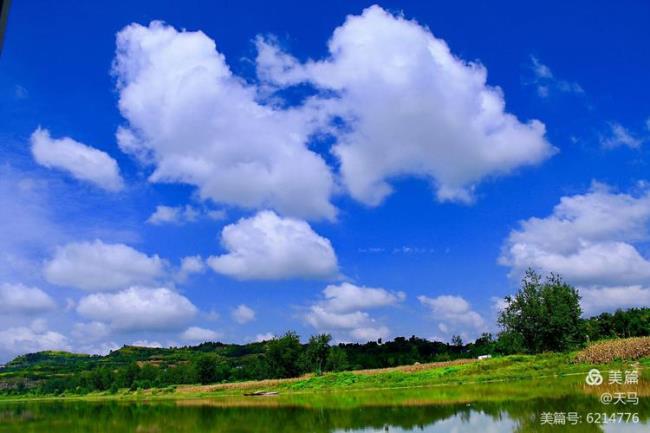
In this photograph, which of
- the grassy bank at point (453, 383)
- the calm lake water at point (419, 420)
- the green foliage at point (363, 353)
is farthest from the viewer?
the green foliage at point (363, 353)

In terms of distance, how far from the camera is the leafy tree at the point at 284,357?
293 feet

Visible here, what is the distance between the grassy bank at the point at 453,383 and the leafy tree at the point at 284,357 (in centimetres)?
2228

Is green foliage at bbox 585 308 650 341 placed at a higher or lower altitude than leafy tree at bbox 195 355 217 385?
higher

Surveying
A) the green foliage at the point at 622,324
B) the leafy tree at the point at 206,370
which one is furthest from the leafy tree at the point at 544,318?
the leafy tree at the point at 206,370

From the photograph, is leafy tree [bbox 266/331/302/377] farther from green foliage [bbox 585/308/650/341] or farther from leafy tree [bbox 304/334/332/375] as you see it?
green foliage [bbox 585/308/650/341]

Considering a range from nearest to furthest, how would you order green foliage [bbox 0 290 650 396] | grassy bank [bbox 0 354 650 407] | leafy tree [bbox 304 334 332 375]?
1. grassy bank [bbox 0 354 650 407]
2. green foliage [bbox 0 290 650 396]
3. leafy tree [bbox 304 334 332 375]

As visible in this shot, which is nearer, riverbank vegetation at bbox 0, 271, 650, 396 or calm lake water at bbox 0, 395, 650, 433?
calm lake water at bbox 0, 395, 650, 433

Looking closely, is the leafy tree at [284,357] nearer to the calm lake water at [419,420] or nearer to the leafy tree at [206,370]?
the leafy tree at [206,370]

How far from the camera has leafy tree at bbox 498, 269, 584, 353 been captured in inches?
2341

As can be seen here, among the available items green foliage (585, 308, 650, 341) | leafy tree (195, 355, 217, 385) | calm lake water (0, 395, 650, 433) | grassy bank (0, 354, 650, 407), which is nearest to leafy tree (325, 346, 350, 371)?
grassy bank (0, 354, 650, 407)

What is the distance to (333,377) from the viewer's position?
58812mm

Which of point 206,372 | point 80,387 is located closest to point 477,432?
point 206,372

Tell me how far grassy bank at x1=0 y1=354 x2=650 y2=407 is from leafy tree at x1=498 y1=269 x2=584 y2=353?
11.9m

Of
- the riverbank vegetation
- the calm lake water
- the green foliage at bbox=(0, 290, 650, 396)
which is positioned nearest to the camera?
the calm lake water
